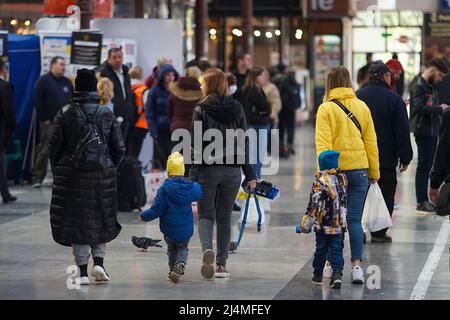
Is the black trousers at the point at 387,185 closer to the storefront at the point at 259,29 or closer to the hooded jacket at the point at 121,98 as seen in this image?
the hooded jacket at the point at 121,98

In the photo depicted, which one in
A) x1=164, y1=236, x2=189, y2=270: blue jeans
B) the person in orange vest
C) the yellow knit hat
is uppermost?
the yellow knit hat

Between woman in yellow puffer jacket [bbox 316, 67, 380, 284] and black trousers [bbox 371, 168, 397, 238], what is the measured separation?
2.18m

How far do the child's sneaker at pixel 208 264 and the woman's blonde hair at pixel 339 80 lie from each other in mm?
1736

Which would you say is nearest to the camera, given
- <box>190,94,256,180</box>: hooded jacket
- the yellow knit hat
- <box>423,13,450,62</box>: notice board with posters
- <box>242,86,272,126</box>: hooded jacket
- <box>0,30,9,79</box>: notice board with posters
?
the yellow knit hat

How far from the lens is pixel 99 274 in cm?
1112

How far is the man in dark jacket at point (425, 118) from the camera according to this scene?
54.9 ft

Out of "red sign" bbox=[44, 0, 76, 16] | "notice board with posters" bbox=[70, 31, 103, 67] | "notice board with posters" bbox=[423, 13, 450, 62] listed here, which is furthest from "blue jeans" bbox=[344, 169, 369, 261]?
"notice board with posters" bbox=[423, 13, 450, 62]

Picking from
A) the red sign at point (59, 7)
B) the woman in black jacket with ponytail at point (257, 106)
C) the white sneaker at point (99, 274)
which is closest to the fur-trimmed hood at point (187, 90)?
the woman in black jacket with ponytail at point (257, 106)

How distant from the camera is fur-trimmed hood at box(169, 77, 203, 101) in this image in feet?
51.8

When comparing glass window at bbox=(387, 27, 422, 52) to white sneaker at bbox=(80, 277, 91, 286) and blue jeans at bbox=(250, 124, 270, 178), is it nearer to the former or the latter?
blue jeans at bbox=(250, 124, 270, 178)

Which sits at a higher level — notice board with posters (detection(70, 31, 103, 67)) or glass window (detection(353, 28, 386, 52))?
notice board with posters (detection(70, 31, 103, 67))

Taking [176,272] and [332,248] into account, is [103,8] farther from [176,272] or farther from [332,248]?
[332,248]
